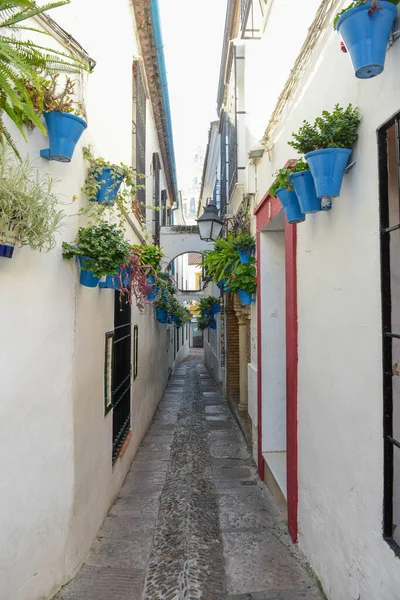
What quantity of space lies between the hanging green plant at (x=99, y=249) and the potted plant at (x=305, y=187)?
137cm

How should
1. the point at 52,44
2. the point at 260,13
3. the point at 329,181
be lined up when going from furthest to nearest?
the point at 260,13 → the point at 52,44 → the point at 329,181

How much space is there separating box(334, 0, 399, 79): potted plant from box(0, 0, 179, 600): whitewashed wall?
1.97 metres

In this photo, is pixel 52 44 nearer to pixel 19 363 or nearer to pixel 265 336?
pixel 19 363

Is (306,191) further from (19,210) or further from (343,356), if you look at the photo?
(19,210)

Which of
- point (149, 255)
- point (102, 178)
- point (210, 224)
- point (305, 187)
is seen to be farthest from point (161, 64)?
point (305, 187)

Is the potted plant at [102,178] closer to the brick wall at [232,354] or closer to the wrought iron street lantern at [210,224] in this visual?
the wrought iron street lantern at [210,224]

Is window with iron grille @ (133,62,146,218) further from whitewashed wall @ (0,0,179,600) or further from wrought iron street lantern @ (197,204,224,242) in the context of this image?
whitewashed wall @ (0,0,179,600)

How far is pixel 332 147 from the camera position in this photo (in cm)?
224

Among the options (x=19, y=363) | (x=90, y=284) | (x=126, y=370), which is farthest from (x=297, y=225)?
(x=126, y=370)

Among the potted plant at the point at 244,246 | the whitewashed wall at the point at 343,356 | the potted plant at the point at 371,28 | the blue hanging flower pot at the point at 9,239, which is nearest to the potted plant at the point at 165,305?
the potted plant at the point at 244,246

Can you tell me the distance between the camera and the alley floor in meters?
3.00

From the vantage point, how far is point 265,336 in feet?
15.9

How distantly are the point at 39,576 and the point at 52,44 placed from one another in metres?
3.81

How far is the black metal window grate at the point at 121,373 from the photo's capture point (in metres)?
4.79
